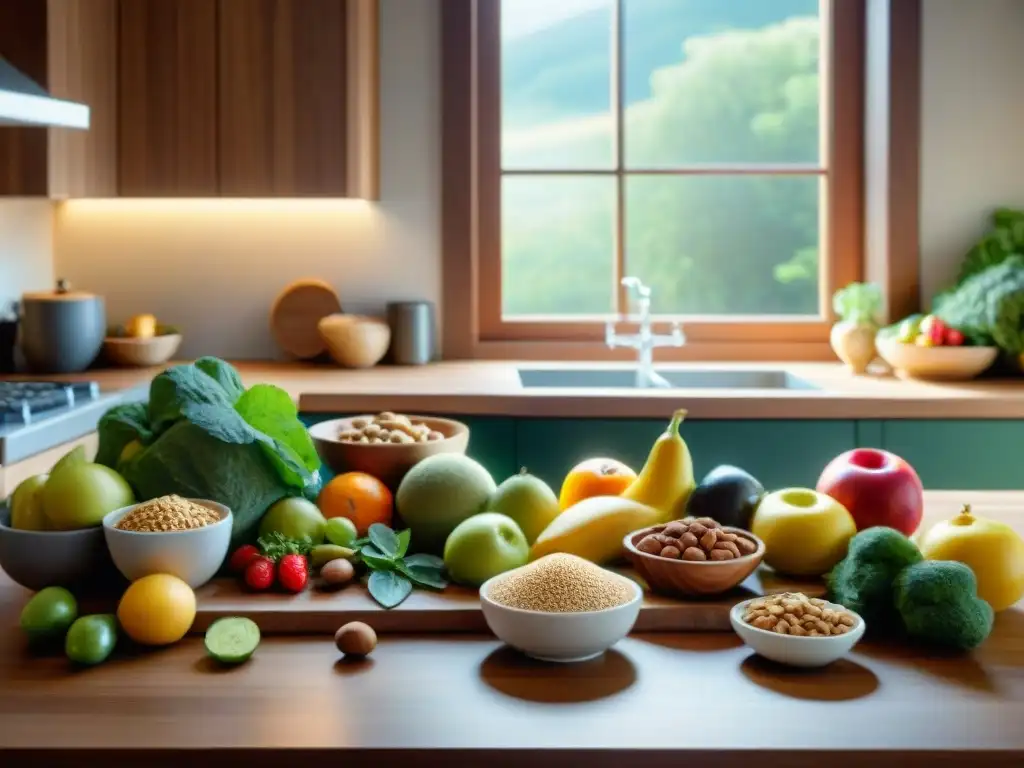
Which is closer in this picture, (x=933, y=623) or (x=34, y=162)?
(x=933, y=623)

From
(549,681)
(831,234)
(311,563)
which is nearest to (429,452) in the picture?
(311,563)

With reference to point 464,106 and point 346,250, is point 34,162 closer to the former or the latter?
point 346,250

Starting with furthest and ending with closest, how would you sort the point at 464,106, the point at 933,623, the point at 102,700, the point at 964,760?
the point at 464,106 < the point at 933,623 < the point at 102,700 < the point at 964,760

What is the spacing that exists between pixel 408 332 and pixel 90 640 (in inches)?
99.2

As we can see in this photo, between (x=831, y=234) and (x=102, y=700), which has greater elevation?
(x=831, y=234)

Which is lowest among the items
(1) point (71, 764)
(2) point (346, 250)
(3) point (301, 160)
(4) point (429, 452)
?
(1) point (71, 764)

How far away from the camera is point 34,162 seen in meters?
3.13

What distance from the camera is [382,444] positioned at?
171 centimetres

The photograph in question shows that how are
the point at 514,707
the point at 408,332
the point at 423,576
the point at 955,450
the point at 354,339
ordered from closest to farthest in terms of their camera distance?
1. the point at 514,707
2. the point at 423,576
3. the point at 955,450
4. the point at 354,339
5. the point at 408,332

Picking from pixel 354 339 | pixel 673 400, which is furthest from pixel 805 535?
pixel 354 339

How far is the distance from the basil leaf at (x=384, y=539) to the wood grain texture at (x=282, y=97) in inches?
84.4

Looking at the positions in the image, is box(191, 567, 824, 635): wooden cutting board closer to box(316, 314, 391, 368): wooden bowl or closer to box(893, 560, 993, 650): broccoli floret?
box(893, 560, 993, 650): broccoli floret

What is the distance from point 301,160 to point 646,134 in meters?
1.48

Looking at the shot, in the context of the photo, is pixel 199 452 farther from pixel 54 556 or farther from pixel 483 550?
pixel 483 550
